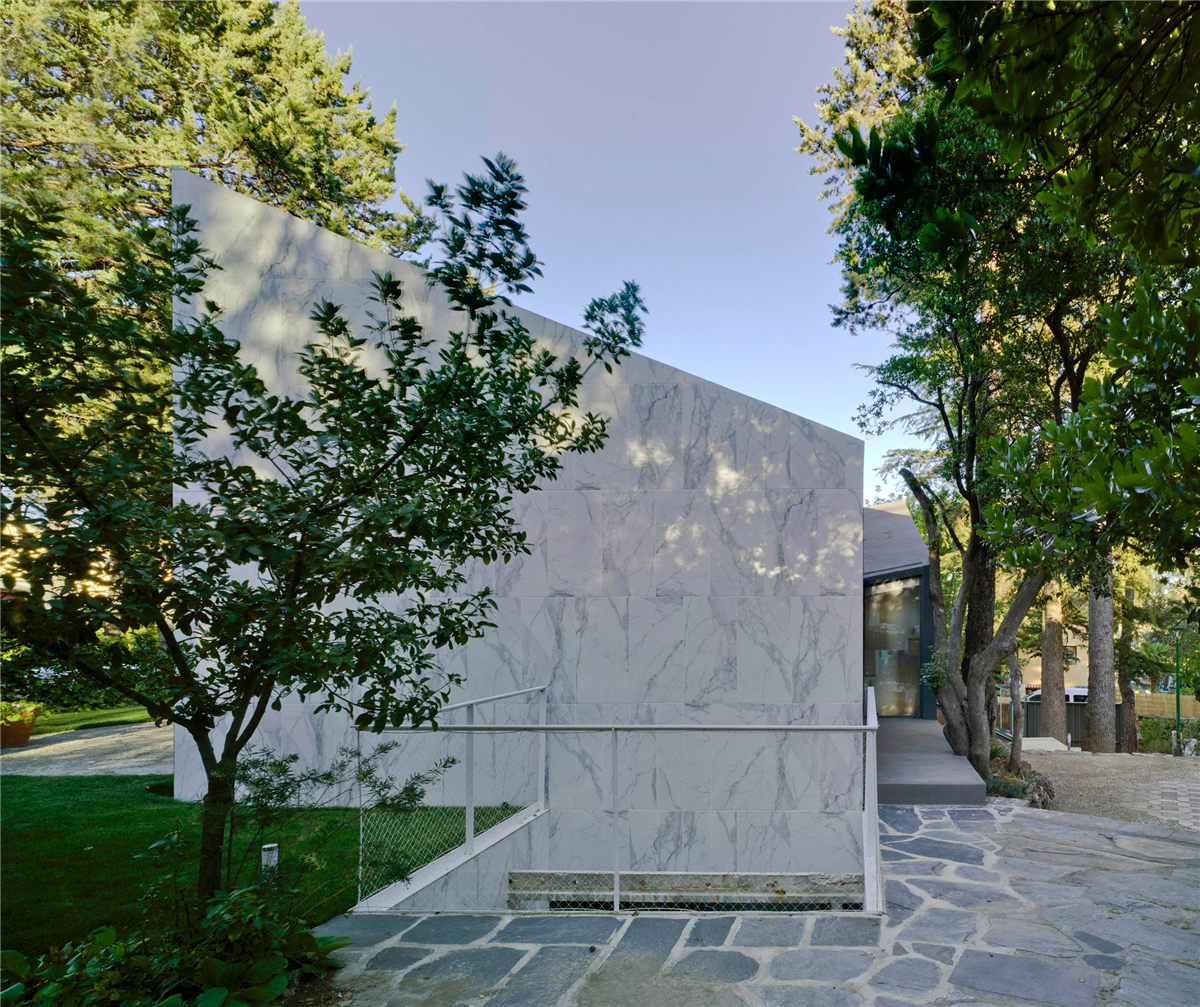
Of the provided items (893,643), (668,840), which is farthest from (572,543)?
(893,643)

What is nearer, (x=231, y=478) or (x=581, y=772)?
(x=231, y=478)

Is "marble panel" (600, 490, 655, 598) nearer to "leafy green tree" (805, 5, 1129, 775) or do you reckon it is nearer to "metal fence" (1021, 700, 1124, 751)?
"leafy green tree" (805, 5, 1129, 775)

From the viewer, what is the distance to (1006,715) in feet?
68.6

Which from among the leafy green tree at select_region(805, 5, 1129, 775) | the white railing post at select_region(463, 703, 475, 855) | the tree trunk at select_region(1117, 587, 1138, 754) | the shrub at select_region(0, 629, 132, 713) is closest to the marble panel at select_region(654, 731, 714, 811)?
the white railing post at select_region(463, 703, 475, 855)

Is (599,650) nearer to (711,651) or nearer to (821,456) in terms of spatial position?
(711,651)

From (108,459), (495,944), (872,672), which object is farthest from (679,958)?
(872,672)

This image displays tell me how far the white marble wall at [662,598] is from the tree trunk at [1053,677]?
12.7 m

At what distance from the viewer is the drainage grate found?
662 cm

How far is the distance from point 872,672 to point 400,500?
38.8 ft

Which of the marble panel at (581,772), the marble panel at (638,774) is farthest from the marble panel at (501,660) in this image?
the marble panel at (638,774)

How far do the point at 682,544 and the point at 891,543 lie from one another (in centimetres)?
A: 775

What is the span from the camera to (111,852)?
6070mm

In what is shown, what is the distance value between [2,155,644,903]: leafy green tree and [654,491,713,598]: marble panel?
370 centimetres

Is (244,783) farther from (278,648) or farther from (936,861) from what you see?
(936,861)
